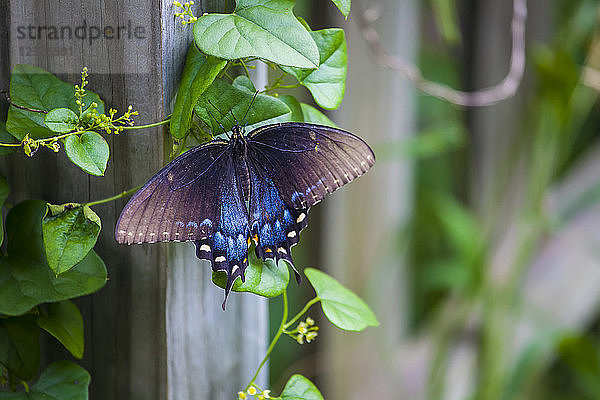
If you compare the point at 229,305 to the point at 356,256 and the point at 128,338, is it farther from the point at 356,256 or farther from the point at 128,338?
the point at 356,256

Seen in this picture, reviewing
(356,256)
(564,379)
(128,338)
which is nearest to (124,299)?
(128,338)

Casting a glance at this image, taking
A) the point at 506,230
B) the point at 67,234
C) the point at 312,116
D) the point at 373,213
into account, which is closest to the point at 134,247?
the point at 67,234

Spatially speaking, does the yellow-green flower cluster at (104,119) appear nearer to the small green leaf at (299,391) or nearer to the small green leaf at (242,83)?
the small green leaf at (242,83)

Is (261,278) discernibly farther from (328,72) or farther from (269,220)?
(328,72)

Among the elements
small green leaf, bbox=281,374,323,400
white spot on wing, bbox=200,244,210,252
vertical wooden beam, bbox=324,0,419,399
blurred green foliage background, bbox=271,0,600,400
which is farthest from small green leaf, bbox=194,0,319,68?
vertical wooden beam, bbox=324,0,419,399

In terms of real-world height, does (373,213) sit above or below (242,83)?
below

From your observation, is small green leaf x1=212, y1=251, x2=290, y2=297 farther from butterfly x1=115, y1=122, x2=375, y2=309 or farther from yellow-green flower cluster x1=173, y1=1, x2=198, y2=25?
yellow-green flower cluster x1=173, y1=1, x2=198, y2=25

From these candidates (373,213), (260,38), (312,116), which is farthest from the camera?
(373,213)

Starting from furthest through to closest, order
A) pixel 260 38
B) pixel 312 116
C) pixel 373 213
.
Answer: pixel 373 213 < pixel 312 116 < pixel 260 38
